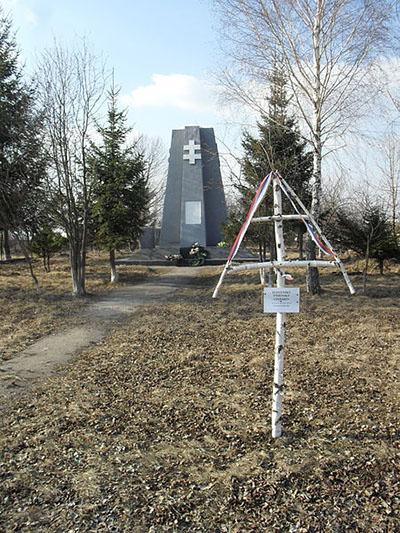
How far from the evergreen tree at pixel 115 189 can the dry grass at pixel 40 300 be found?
1609 mm

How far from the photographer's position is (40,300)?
401 inches

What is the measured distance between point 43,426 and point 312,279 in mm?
7715

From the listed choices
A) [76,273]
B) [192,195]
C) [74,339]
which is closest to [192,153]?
[192,195]

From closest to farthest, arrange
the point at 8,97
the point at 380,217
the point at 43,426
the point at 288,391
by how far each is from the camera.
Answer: the point at 43,426 → the point at 288,391 → the point at 380,217 → the point at 8,97

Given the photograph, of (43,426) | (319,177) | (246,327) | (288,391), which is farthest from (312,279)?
(43,426)

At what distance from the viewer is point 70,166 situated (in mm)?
10680

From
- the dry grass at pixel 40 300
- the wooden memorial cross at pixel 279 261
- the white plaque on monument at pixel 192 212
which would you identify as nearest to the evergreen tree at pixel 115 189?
the dry grass at pixel 40 300

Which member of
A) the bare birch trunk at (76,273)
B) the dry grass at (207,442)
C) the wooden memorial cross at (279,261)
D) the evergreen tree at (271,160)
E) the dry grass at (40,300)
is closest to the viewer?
the dry grass at (207,442)

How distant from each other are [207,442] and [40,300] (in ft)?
26.1

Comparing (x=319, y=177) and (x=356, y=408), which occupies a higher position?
(x=319, y=177)

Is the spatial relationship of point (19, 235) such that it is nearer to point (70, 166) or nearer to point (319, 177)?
point (70, 166)

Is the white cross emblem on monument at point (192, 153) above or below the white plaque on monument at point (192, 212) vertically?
above

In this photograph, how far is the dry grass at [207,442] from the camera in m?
2.53

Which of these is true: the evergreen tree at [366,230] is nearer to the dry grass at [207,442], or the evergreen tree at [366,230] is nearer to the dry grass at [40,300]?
the dry grass at [207,442]
